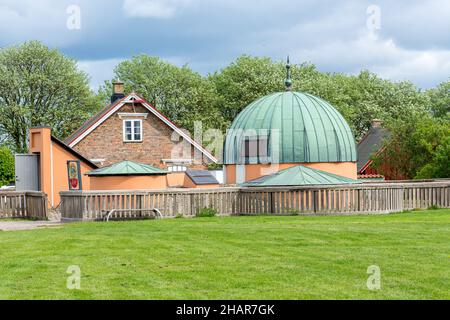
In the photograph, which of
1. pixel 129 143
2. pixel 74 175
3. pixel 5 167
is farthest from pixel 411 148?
pixel 5 167

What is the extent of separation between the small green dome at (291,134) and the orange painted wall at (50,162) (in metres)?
7.94

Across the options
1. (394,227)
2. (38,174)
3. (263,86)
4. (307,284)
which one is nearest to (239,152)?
(38,174)

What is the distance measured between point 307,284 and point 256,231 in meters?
6.89

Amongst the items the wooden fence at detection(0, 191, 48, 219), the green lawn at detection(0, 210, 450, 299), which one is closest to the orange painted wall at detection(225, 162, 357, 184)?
the wooden fence at detection(0, 191, 48, 219)

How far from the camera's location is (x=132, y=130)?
49562 mm

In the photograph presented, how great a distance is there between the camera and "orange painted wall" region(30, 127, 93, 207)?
116 ft

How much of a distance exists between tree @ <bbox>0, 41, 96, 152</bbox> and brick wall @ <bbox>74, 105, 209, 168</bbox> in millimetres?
19717

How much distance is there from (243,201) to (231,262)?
1357cm

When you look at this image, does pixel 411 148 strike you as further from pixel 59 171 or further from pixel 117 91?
pixel 117 91

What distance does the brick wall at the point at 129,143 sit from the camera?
159 ft

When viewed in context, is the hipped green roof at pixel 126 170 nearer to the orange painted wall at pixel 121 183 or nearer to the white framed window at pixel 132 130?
the orange painted wall at pixel 121 183

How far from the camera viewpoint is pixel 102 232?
59.2 feet

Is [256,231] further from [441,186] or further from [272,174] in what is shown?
[272,174]

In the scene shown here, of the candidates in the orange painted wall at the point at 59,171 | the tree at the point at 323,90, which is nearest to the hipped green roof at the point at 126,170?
the orange painted wall at the point at 59,171
